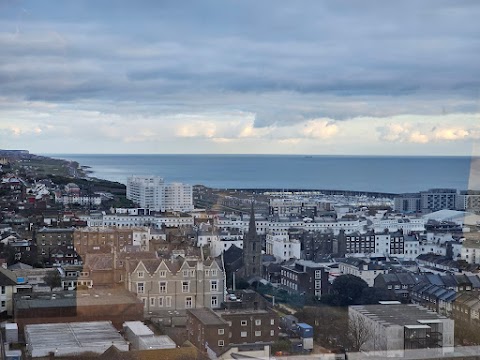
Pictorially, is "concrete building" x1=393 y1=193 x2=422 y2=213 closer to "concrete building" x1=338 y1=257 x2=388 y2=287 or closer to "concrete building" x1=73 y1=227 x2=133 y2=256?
"concrete building" x1=338 y1=257 x2=388 y2=287

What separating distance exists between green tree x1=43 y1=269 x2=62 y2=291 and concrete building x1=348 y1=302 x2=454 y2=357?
163 cm

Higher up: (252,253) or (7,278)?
(7,278)

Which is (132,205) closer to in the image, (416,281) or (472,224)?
(416,281)

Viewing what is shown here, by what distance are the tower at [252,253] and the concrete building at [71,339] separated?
2.58 metres

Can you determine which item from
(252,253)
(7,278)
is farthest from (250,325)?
(252,253)

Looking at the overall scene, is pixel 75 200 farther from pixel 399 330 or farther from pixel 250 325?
pixel 399 330

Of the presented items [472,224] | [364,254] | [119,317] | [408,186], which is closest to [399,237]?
[364,254]

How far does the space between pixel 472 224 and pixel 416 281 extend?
143cm

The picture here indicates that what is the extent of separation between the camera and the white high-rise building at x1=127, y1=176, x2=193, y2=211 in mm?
6680

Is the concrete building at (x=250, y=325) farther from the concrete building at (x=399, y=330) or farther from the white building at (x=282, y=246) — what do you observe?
the white building at (x=282, y=246)

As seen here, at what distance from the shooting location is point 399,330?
11.6 feet

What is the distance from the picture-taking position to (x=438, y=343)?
346 cm

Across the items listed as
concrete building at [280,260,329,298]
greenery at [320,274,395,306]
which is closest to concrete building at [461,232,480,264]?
greenery at [320,274,395,306]

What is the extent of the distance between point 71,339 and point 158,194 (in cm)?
422
